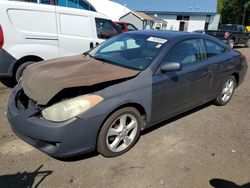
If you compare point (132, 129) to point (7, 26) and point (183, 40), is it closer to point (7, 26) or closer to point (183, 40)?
point (183, 40)

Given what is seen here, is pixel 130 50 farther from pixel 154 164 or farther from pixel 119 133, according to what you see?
pixel 154 164

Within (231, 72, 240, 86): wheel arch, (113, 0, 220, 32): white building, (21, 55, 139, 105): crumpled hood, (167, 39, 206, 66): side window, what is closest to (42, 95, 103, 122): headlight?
(21, 55, 139, 105): crumpled hood

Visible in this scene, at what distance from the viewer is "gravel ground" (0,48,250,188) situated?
9.43 ft

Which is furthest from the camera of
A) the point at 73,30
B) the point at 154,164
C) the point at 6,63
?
the point at 73,30

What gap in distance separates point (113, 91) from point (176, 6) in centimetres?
4585

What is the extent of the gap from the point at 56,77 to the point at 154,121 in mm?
1499

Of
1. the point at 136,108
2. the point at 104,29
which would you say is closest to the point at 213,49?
the point at 136,108

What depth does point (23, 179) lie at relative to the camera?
284cm

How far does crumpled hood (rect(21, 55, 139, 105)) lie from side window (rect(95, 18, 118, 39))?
381cm

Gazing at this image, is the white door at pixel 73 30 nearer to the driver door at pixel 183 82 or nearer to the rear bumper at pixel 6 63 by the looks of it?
the rear bumper at pixel 6 63

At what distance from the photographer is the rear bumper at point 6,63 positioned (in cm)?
554

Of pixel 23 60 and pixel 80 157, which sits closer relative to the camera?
pixel 80 157

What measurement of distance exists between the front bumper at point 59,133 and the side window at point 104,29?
15.6ft

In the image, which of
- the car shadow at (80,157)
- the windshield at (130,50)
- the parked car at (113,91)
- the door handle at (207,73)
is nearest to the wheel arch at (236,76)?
the parked car at (113,91)
